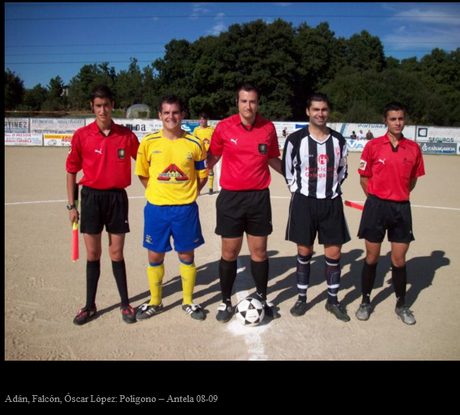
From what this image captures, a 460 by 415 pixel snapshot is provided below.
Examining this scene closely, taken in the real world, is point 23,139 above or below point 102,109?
below

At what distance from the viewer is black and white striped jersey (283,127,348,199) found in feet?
14.3

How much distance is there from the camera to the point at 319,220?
14.6 feet

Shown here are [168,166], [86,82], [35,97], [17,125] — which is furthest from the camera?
[86,82]

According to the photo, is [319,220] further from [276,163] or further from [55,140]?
[55,140]

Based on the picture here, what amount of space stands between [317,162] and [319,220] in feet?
2.04

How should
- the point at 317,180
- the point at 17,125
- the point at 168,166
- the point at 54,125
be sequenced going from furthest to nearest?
the point at 54,125, the point at 17,125, the point at 317,180, the point at 168,166

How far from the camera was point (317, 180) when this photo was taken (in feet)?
14.3

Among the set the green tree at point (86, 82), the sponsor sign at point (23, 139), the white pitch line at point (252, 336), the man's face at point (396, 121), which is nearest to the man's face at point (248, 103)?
the man's face at point (396, 121)

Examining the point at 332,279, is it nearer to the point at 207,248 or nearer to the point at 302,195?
the point at 302,195

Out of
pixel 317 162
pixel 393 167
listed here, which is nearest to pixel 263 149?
pixel 317 162

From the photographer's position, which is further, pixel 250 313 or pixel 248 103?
pixel 250 313

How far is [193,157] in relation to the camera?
4328mm

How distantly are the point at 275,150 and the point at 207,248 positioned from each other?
295 centimetres

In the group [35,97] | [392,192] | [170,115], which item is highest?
[35,97]
